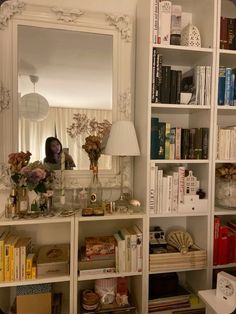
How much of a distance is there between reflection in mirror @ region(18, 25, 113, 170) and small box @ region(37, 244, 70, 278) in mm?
550

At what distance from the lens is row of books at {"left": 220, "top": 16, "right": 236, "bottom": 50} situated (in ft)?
5.63

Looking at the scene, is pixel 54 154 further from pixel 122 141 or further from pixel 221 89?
pixel 221 89

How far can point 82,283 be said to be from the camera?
1790 mm

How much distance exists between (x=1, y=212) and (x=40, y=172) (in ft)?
1.46

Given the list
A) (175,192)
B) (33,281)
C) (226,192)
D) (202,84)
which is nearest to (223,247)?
(226,192)

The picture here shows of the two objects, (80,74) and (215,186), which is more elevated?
(80,74)

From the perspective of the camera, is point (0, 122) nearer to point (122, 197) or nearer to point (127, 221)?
point (122, 197)

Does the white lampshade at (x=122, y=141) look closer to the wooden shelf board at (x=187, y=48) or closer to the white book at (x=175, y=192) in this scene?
the white book at (x=175, y=192)

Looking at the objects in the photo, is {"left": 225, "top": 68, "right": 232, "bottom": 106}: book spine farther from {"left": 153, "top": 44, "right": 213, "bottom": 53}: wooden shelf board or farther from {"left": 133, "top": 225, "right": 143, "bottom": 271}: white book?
{"left": 133, "top": 225, "right": 143, "bottom": 271}: white book

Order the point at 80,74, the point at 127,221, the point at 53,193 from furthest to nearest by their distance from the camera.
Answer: the point at 127,221 → the point at 80,74 → the point at 53,193

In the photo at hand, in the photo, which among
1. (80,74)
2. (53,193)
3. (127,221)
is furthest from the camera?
(127,221)

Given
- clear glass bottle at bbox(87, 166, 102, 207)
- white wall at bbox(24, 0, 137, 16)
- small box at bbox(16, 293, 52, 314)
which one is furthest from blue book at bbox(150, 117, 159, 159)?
small box at bbox(16, 293, 52, 314)

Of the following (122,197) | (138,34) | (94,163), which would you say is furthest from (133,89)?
(122,197)

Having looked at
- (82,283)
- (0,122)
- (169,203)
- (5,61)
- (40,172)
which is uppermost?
(5,61)
